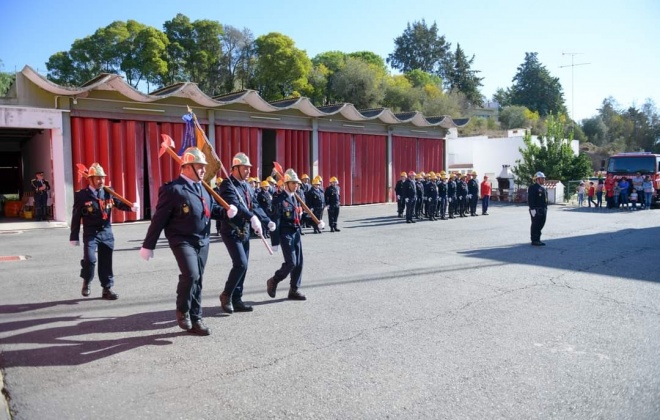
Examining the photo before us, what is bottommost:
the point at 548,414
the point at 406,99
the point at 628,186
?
the point at 548,414

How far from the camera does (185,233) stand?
5848 mm

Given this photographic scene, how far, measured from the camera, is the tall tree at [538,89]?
3465 inches

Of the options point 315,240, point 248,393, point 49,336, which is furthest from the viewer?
point 315,240

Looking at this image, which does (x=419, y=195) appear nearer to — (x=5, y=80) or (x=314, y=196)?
(x=314, y=196)

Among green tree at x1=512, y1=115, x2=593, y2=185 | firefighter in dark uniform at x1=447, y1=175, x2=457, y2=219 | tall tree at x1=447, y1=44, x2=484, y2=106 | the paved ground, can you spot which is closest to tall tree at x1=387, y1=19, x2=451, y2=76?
tall tree at x1=447, y1=44, x2=484, y2=106

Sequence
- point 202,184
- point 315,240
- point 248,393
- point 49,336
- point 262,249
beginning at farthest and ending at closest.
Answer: point 315,240, point 262,249, point 202,184, point 49,336, point 248,393

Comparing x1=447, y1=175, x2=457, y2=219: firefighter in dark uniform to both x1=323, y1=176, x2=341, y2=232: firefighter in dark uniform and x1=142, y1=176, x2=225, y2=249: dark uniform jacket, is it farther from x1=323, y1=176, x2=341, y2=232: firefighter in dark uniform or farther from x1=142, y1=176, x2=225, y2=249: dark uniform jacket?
x1=142, y1=176, x2=225, y2=249: dark uniform jacket

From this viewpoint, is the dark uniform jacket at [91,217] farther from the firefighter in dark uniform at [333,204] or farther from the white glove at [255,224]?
the firefighter in dark uniform at [333,204]

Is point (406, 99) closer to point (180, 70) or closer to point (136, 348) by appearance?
point (180, 70)

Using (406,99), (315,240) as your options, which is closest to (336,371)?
(315,240)

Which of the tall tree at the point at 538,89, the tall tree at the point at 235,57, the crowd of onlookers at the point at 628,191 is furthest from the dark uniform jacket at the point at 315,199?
the tall tree at the point at 538,89

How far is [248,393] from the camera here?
4.34 meters

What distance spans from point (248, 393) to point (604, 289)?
6.38 meters

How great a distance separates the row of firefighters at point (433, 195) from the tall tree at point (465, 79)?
206 feet
